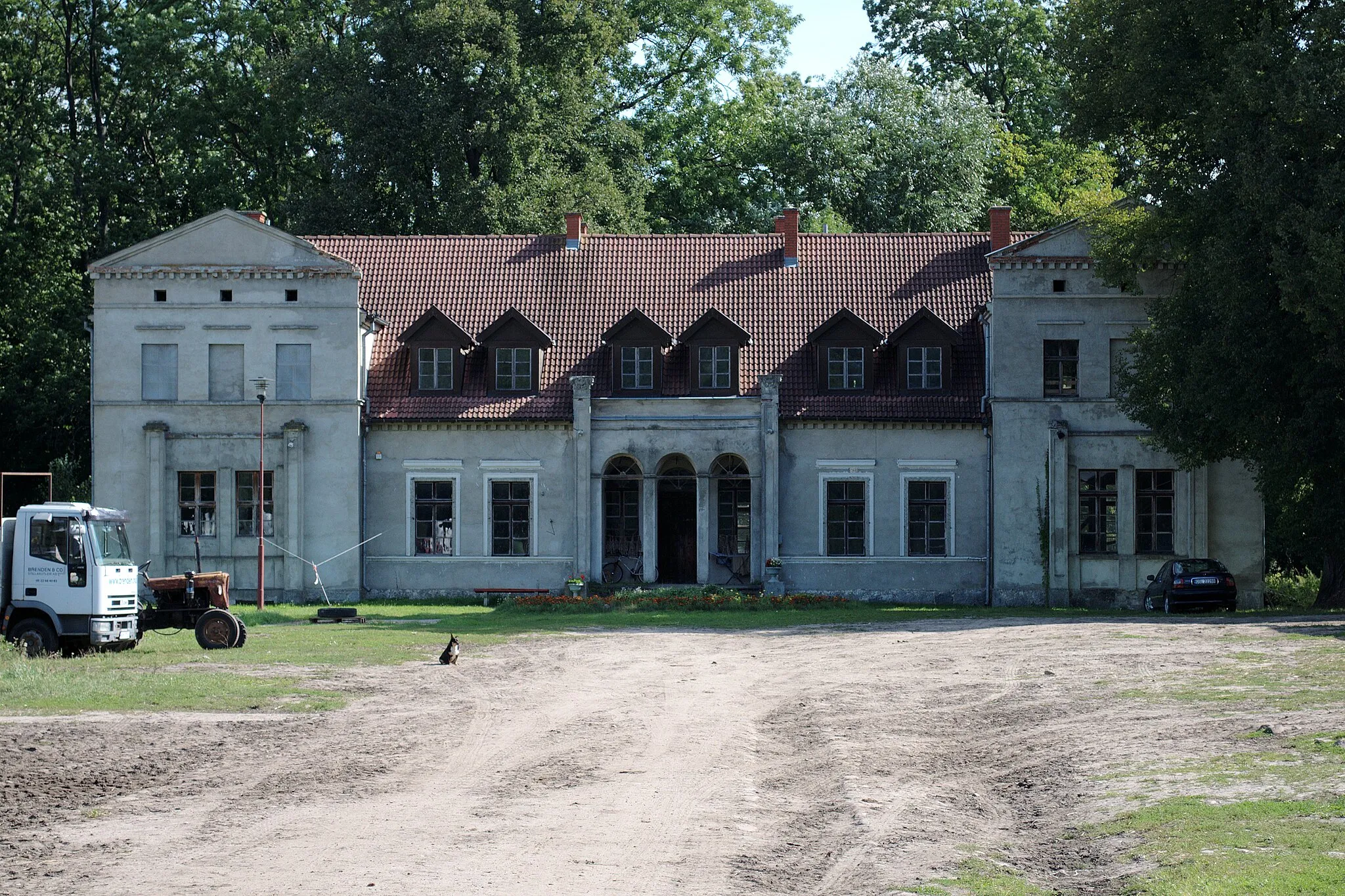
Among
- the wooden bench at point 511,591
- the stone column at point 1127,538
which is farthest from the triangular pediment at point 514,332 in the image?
the stone column at point 1127,538

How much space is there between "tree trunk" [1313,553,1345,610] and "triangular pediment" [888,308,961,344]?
1015cm

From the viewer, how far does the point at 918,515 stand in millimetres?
40531

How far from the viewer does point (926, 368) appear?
41094 mm

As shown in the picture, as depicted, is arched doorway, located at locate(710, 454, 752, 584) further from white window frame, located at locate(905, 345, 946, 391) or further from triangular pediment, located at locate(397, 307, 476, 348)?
triangular pediment, located at locate(397, 307, 476, 348)

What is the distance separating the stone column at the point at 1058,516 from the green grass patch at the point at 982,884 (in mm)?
28437

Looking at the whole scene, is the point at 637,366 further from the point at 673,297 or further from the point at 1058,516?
the point at 1058,516

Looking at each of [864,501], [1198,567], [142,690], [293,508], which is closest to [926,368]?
[864,501]

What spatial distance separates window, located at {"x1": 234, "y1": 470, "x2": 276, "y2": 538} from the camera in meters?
39.9

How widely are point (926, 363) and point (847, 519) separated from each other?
4.43m

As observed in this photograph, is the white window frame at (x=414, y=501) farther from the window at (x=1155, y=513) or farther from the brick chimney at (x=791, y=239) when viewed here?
the window at (x=1155, y=513)

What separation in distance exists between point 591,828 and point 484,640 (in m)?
16.4

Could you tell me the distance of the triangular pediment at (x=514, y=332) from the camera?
41000mm

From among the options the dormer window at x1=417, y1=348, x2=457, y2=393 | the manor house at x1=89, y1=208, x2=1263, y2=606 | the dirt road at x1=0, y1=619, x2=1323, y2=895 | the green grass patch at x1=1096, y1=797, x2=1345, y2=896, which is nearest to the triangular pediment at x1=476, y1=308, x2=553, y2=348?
the manor house at x1=89, y1=208, x2=1263, y2=606

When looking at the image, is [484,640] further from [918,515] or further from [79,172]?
[79,172]
